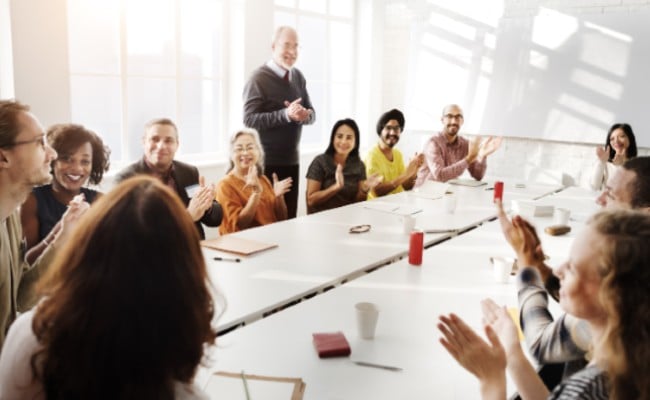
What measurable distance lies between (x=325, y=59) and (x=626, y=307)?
5700 millimetres

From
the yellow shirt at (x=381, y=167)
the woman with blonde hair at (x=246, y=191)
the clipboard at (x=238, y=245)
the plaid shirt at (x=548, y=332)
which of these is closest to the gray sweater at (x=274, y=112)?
the yellow shirt at (x=381, y=167)

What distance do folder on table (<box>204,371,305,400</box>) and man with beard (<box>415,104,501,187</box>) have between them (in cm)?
352

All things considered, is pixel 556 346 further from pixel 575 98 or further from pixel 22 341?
pixel 575 98

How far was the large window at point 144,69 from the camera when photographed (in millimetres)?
4133

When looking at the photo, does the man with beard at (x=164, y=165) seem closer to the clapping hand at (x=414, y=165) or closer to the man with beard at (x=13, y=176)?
the man with beard at (x=13, y=176)

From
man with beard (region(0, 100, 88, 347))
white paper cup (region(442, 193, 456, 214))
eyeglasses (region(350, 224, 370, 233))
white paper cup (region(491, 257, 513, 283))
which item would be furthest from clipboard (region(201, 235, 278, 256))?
white paper cup (region(442, 193, 456, 214))

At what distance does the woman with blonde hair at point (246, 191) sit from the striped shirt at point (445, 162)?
1.65m

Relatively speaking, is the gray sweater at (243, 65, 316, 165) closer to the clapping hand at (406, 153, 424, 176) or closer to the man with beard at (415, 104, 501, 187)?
the clapping hand at (406, 153, 424, 176)

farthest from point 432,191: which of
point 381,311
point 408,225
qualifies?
point 381,311

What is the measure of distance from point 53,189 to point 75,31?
1.96 m

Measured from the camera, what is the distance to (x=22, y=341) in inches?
38.6

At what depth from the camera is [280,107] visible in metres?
4.45

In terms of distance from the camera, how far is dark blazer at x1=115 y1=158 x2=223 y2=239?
303 centimetres

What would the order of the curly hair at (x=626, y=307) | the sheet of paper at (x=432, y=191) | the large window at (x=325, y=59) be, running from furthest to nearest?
the large window at (x=325, y=59), the sheet of paper at (x=432, y=191), the curly hair at (x=626, y=307)
